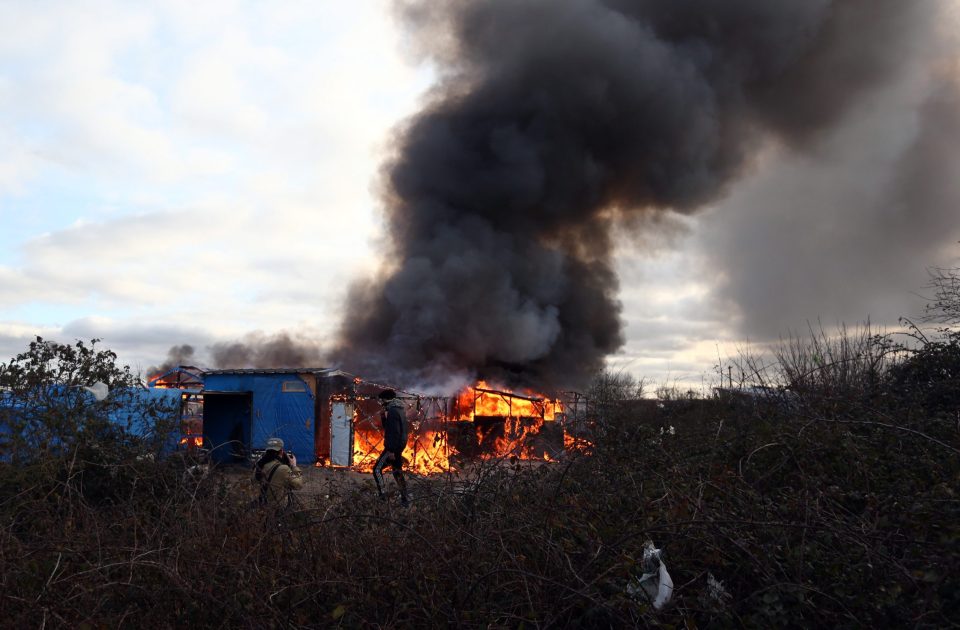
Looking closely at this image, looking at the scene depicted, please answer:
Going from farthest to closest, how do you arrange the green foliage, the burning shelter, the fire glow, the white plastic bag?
the burning shelter
the fire glow
the green foliage
the white plastic bag

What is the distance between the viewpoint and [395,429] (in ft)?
32.8

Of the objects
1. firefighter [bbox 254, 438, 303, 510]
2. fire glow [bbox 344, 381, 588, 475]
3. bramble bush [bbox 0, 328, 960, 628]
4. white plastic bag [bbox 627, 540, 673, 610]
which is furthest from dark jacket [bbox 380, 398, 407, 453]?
fire glow [bbox 344, 381, 588, 475]

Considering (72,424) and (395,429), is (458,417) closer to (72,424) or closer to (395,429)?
(395,429)

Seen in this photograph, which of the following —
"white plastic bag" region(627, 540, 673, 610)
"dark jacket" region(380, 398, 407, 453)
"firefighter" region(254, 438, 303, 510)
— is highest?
"dark jacket" region(380, 398, 407, 453)

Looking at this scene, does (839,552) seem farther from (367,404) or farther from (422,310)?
(422,310)

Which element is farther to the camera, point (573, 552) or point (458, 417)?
point (458, 417)

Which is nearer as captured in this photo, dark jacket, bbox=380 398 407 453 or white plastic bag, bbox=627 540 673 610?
white plastic bag, bbox=627 540 673 610

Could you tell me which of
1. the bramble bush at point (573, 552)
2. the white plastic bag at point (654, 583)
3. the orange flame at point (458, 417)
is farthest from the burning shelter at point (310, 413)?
the white plastic bag at point (654, 583)

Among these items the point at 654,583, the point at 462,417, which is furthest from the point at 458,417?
the point at 654,583

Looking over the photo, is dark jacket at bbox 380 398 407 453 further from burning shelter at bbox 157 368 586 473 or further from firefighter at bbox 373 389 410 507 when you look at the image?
burning shelter at bbox 157 368 586 473

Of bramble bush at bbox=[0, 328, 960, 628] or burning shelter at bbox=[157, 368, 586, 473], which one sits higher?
burning shelter at bbox=[157, 368, 586, 473]

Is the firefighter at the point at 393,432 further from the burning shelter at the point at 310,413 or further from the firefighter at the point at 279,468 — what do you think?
the burning shelter at the point at 310,413

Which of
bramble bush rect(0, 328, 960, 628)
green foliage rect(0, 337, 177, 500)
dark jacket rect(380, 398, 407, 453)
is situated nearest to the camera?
bramble bush rect(0, 328, 960, 628)

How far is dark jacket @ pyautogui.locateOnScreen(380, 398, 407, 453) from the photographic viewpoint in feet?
32.1
